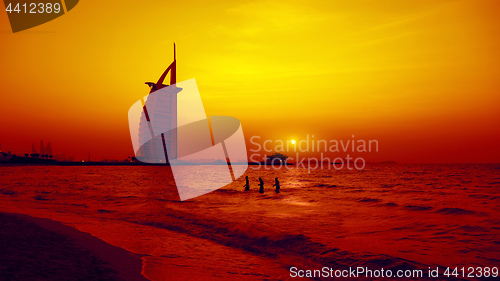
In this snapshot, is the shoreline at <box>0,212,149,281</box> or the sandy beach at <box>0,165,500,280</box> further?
the sandy beach at <box>0,165,500,280</box>

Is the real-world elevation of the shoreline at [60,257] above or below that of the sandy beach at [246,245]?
above

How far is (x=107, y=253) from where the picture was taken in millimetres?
11047

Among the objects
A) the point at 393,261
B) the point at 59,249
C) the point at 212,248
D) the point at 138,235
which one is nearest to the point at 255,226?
the point at 212,248

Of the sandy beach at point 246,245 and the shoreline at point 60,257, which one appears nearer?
the shoreline at point 60,257

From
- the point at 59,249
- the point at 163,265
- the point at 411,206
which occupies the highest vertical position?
the point at 59,249

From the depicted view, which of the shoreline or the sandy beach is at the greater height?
the shoreline

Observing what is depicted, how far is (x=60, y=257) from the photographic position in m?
9.42

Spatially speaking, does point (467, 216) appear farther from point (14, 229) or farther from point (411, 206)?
point (14, 229)

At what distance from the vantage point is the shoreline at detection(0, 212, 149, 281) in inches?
312

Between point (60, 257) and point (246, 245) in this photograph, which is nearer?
point (60, 257)

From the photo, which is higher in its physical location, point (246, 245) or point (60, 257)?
point (60, 257)

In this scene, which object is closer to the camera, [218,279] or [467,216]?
[218,279]

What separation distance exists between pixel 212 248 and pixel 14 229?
25.5 ft

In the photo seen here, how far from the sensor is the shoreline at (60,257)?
26.0 ft
